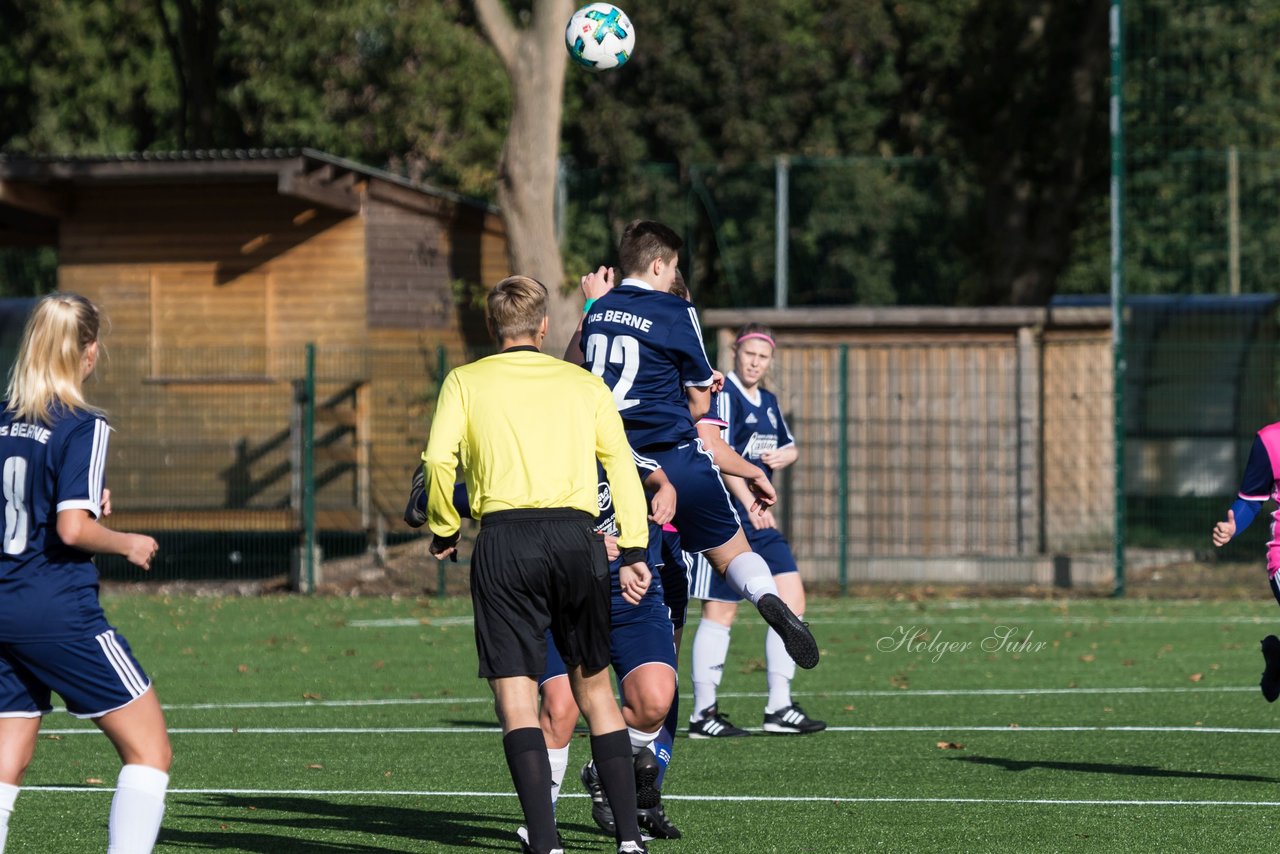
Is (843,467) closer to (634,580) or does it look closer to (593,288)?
(593,288)

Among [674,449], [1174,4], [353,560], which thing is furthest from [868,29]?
[674,449]

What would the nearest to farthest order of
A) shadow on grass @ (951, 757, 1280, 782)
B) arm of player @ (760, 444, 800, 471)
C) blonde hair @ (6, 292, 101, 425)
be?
blonde hair @ (6, 292, 101, 425)
shadow on grass @ (951, 757, 1280, 782)
arm of player @ (760, 444, 800, 471)

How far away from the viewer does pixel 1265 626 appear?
15312 millimetres

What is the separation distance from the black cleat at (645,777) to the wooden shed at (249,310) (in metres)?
14.8

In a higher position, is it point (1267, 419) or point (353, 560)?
point (1267, 419)

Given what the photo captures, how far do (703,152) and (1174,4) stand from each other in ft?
Answer: 54.5

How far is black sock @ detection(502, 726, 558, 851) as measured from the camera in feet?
18.9

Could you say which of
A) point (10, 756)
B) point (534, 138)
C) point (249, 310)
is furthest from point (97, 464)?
point (249, 310)

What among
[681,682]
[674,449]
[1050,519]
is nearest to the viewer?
[674,449]

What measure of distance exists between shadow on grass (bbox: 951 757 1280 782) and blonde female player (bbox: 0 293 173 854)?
4.47 metres

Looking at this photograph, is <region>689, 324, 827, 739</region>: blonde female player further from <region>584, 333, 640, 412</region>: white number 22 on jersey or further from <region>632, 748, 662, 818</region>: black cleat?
<region>632, 748, 662, 818</region>: black cleat

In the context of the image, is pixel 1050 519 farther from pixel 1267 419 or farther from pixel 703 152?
pixel 703 152

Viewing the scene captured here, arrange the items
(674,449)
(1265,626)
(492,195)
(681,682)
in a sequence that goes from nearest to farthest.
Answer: (674,449) < (681,682) < (1265,626) < (492,195)

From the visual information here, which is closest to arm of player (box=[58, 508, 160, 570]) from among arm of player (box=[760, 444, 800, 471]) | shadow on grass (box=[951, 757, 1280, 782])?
shadow on grass (box=[951, 757, 1280, 782])
